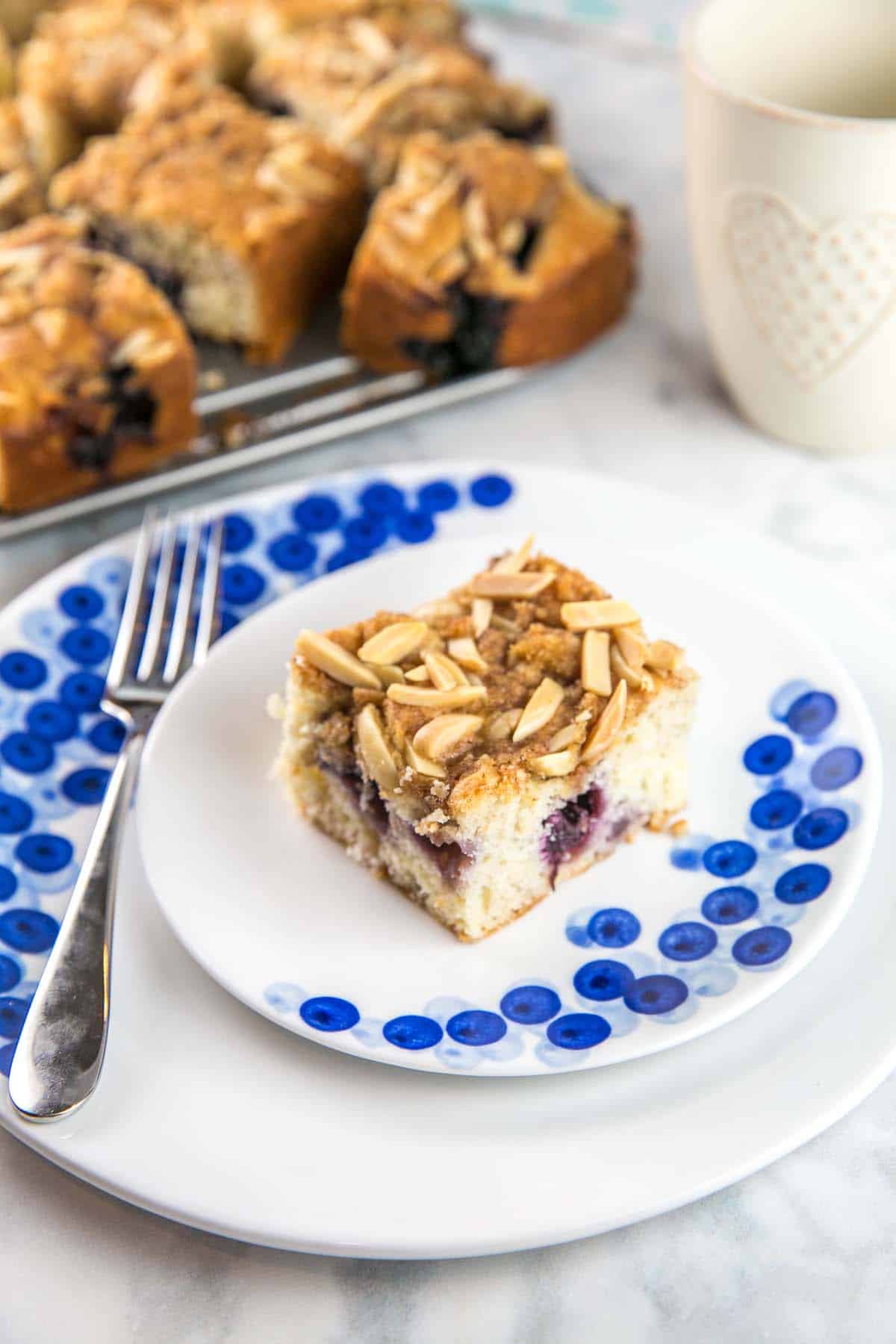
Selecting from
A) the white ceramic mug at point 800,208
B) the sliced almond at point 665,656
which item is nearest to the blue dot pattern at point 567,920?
the sliced almond at point 665,656

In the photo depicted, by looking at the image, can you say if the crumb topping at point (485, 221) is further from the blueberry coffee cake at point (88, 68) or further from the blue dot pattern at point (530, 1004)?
the blue dot pattern at point (530, 1004)

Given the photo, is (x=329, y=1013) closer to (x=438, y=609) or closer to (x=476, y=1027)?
(x=476, y=1027)

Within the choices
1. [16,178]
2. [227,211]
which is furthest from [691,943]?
[16,178]

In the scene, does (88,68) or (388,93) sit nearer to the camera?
(388,93)

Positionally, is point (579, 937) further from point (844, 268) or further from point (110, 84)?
point (110, 84)

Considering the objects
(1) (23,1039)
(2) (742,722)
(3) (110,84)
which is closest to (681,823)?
(2) (742,722)

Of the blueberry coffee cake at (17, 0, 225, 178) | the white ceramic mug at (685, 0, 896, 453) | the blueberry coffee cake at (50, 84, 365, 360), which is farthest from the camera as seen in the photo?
the blueberry coffee cake at (17, 0, 225, 178)

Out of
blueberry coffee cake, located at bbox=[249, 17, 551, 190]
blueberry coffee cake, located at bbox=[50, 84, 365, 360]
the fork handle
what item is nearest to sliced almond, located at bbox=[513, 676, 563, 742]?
the fork handle

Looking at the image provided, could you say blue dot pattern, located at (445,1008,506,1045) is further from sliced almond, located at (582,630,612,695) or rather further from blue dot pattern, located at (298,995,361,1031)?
sliced almond, located at (582,630,612,695)
